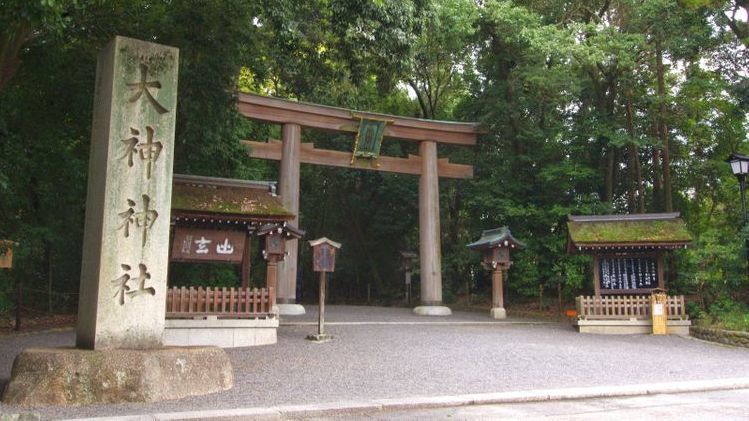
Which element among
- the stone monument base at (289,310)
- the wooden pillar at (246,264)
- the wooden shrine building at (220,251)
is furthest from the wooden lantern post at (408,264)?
the wooden pillar at (246,264)

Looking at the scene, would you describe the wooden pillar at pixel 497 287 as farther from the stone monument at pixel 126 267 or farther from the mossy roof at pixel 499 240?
the stone monument at pixel 126 267

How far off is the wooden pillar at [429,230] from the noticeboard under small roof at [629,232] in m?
5.06

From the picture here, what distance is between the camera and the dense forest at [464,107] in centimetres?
1079

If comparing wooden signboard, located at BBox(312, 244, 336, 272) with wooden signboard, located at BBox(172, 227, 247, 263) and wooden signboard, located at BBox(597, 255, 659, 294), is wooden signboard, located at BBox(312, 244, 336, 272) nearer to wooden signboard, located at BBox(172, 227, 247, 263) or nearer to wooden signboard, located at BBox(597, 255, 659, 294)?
wooden signboard, located at BBox(172, 227, 247, 263)

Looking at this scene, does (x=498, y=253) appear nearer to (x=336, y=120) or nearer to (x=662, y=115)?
(x=662, y=115)

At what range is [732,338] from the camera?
41.5 ft

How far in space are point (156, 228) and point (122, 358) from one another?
5.17ft

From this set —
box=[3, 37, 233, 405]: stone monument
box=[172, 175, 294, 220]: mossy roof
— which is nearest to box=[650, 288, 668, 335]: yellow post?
box=[172, 175, 294, 220]: mossy roof

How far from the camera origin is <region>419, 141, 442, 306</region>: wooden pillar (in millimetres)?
19312

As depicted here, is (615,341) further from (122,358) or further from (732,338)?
(122,358)

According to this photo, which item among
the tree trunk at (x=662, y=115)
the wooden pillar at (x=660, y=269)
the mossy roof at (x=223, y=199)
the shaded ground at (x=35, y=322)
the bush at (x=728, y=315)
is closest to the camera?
the mossy roof at (x=223, y=199)

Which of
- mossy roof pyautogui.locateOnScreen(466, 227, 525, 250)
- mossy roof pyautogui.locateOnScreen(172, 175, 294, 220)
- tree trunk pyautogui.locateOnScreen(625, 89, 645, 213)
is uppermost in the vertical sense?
tree trunk pyautogui.locateOnScreen(625, 89, 645, 213)

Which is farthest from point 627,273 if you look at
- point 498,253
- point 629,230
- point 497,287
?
point 497,287

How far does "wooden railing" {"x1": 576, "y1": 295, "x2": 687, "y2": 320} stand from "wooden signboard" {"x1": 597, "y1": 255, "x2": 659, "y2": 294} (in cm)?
34
